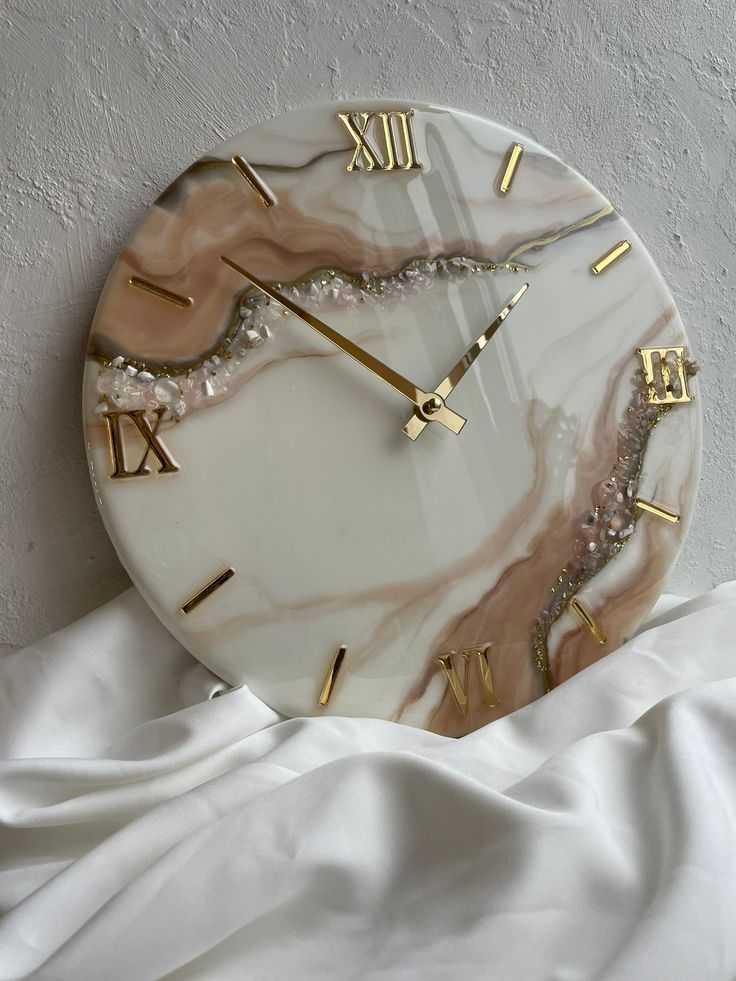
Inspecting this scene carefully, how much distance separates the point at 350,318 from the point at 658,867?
64cm

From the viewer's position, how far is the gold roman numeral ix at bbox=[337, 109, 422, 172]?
1.01 m

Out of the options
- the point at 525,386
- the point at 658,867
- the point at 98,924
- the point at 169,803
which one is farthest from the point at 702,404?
the point at 98,924

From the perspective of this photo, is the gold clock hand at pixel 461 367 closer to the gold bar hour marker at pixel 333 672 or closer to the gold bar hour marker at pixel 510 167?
the gold bar hour marker at pixel 510 167

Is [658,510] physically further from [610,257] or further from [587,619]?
[610,257]

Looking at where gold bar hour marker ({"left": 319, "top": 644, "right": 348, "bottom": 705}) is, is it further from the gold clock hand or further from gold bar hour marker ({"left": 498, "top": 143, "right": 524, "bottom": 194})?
gold bar hour marker ({"left": 498, "top": 143, "right": 524, "bottom": 194})

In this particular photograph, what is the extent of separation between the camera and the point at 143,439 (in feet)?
3.19

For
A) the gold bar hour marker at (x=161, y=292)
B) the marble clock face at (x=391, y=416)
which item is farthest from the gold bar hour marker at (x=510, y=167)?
the gold bar hour marker at (x=161, y=292)

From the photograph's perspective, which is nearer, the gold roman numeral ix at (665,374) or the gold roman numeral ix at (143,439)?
the gold roman numeral ix at (143,439)

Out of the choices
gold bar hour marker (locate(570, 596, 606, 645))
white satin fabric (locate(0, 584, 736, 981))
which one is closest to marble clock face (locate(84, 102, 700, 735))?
gold bar hour marker (locate(570, 596, 606, 645))

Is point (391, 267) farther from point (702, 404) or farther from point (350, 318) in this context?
point (702, 404)

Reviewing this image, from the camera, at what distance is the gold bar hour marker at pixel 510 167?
1.05m

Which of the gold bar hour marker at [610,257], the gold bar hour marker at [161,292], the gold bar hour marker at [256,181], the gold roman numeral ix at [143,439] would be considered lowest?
the gold roman numeral ix at [143,439]

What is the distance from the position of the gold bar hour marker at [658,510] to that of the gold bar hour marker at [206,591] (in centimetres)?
51

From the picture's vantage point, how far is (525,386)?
3.49 ft
